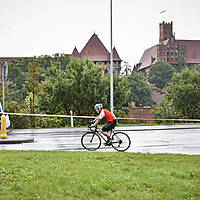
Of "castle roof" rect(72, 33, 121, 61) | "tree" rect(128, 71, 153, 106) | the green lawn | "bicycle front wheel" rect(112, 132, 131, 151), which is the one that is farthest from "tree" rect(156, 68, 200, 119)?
"castle roof" rect(72, 33, 121, 61)

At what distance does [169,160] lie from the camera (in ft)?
→ 28.0

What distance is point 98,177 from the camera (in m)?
6.56

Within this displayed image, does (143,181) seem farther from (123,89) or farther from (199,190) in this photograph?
(123,89)

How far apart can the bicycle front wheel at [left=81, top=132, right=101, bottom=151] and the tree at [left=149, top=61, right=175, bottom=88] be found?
296ft

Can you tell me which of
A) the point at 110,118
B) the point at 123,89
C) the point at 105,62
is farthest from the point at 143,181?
the point at 105,62

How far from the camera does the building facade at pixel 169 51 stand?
13541 centimetres

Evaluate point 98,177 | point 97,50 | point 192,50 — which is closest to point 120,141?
point 98,177

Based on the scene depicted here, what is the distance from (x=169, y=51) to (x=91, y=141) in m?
128

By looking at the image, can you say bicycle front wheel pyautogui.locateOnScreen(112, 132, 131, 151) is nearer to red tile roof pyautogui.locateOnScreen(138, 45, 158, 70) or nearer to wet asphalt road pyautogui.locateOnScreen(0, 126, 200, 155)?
wet asphalt road pyautogui.locateOnScreen(0, 126, 200, 155)

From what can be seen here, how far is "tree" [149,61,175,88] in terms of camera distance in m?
101

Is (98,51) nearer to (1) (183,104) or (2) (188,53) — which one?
(2) (188,53)

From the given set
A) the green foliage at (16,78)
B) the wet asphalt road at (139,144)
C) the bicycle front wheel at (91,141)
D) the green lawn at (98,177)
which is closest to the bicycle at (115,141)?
the bicycle front wheel at (91,141)

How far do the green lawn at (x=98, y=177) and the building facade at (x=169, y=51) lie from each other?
126042 millimetres

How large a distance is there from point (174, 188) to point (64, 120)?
68.5 feet
